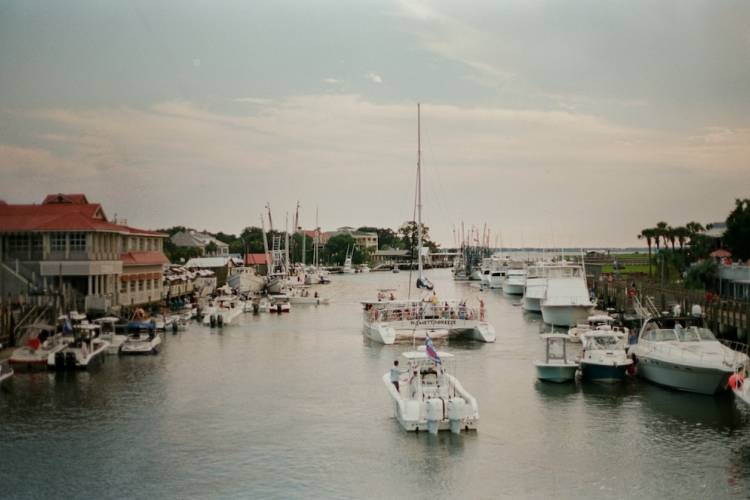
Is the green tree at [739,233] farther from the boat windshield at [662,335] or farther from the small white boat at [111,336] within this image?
the small white boat at [111,336]

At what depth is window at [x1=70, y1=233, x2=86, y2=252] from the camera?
52406 millimetres

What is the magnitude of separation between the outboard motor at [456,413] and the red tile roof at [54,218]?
35.1 meters

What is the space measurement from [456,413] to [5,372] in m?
20.9

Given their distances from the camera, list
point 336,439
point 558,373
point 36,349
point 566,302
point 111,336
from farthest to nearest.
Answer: point 566,302 → point 111,336 → point 36,349 → point 558,373 → point 336,439

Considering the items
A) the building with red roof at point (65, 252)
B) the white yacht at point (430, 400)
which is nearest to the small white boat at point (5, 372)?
the building with red roof at point (65, 252)

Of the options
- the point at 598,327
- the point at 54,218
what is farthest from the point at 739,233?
the point at 54,218

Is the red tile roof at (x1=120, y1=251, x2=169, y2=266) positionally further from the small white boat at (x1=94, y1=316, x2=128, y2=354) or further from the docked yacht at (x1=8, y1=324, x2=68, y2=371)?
the docked yacht at (x1=8, y1=324, x2=68, y2=371)

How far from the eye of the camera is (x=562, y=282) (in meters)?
59.0

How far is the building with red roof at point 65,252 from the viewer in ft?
163

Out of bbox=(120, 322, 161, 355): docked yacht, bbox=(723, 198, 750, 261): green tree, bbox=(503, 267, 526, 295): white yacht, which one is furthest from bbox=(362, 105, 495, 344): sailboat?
bbox=(503, 267, 526, 295): white yacht

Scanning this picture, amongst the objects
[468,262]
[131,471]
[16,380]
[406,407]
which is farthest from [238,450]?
[468,262]

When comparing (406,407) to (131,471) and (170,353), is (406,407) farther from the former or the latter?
(170,353)

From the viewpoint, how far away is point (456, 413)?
24.1 metres

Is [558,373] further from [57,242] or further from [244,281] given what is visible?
[244,281]
